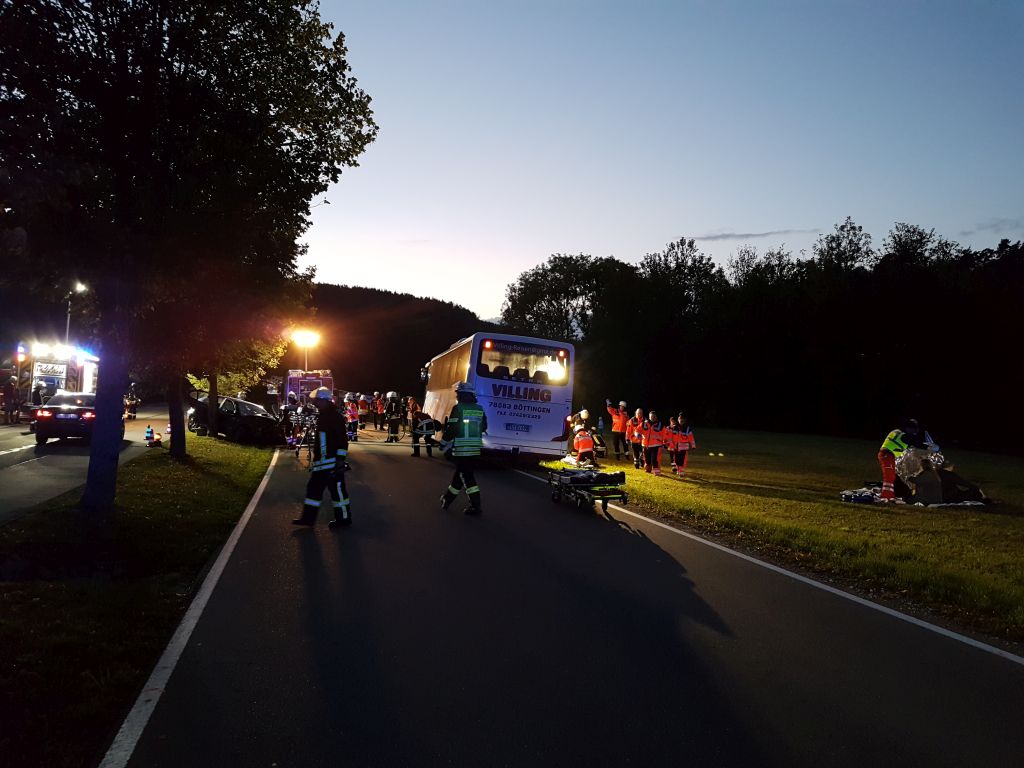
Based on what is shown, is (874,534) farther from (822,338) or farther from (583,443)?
(822,338)

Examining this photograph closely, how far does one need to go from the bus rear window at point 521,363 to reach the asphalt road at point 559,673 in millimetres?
13859

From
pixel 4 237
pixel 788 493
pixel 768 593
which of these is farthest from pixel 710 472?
pixel 4 237

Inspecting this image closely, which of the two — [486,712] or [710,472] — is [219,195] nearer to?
[486,712]

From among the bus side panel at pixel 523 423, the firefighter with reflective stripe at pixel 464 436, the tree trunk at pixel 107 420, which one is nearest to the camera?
the tree trunk at pixel 107 420

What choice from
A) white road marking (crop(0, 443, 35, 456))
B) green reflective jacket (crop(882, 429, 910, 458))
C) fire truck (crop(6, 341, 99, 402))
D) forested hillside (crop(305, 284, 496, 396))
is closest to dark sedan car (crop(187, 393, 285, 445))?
white road marking (crop(0, 443, 35, 456))

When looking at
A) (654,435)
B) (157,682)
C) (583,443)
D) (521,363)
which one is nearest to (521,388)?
(521,363)

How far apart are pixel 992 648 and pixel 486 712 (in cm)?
410

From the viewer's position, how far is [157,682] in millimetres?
5035

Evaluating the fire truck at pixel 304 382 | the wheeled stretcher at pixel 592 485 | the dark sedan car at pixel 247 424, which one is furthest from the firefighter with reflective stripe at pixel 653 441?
the fire truck at pixel 304 382

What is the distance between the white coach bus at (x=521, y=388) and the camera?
22.6 m

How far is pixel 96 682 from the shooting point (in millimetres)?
4973

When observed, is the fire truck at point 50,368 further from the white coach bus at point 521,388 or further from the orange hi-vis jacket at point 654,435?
the orange hi-vis jacket at point 654,435

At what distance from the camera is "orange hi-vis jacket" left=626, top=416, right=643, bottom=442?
23.4 metres

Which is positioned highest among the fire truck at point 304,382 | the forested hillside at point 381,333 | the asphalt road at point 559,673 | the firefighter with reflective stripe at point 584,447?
the forested hillside at point 381,333
